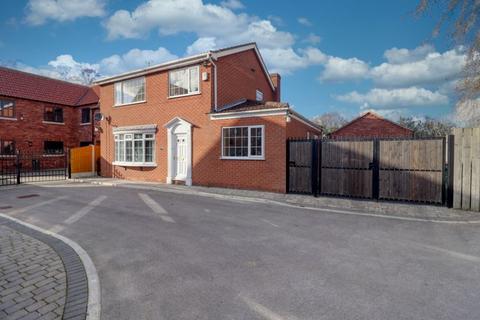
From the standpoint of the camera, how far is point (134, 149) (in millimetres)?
16859

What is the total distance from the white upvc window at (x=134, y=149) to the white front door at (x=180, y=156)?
5.23ft

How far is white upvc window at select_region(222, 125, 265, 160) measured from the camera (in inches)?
488

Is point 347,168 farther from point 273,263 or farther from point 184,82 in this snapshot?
point 184,82

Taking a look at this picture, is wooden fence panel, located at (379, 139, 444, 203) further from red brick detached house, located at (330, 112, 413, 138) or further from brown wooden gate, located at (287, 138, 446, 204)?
red brick detached house, located at (330, 112, 413, 138)

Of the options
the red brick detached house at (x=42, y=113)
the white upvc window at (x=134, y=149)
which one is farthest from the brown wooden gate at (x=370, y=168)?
the red brick detached house at (x=42, y=113)

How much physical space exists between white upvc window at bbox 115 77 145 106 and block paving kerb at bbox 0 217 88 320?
12322mm

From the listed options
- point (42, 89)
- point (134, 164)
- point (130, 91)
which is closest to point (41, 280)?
point (134, 164)

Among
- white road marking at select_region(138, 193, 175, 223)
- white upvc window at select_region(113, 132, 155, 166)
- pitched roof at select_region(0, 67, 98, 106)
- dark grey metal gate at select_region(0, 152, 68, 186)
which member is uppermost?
pitched roof at select_region(0, 67, 98, 106)

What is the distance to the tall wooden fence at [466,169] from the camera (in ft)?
27.9

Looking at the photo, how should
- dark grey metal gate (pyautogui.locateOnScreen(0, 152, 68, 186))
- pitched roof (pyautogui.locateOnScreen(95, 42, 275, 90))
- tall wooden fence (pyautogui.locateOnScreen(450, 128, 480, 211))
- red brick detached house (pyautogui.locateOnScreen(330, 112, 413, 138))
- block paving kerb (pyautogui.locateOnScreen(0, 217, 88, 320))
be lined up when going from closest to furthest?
block paving kerb (pyautogui.locateOnScreen(0, 217, 88, 320)) → tall wooden fence (pyautogui.locateOnScreen(450, 128, 480, 211)) → pitched roof (pyautogui.locateOnScreen(95, 42, 275, 90)) → dark grey metal gate (pyautogui.locateOnScreen(0, 152, 68, 186)) → red brick detached house (pyautogui.locateOnScreen(330, 112, 413, 138))

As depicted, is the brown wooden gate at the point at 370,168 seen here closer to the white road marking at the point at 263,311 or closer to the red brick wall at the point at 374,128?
the white road marking at the point at 263,311

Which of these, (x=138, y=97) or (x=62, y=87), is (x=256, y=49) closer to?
(x=138, y=97)

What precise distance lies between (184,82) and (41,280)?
40.2ft

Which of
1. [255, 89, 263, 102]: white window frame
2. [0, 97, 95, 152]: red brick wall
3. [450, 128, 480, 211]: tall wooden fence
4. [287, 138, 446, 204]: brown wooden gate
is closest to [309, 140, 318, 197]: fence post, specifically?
[287, 138, 446, 204]: brown wooden gate
